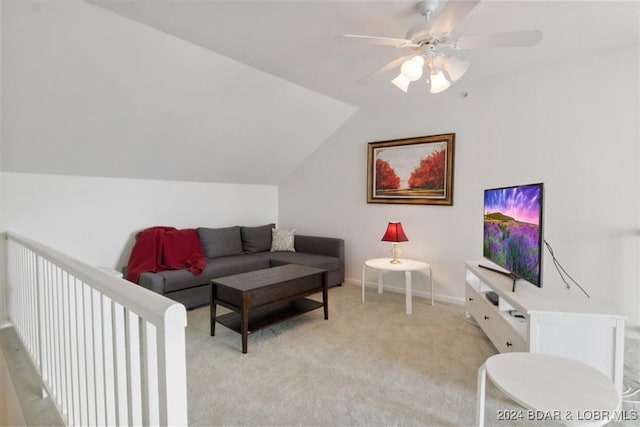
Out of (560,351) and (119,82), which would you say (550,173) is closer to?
(560,351)

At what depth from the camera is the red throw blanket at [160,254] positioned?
353cm

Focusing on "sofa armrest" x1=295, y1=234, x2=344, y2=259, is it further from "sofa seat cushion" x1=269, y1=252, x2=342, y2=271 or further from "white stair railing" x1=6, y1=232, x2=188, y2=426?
"white stair railing" x1=6, y1=232, x2=188, y2=426

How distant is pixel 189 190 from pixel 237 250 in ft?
3.39

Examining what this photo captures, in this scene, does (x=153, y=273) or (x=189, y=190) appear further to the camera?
(x=189, y=190)

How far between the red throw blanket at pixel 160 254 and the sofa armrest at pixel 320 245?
59.4 inches

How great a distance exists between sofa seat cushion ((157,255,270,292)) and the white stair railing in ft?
3.90

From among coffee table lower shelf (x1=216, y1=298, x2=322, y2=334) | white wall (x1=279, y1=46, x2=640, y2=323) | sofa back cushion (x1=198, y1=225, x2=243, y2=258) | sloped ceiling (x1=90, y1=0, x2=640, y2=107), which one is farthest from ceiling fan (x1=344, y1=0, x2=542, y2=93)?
sofa back cushion (x1=198, y1=225, x2=243, y2=258)

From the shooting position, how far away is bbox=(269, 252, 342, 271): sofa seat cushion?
4234mm

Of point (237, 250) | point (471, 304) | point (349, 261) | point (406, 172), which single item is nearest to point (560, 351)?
point (471, 304)

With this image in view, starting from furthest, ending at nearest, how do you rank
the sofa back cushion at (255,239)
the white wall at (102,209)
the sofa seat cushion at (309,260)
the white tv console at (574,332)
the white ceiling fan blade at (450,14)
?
the sofa back cushion at (255,239)
the sofa seat cushion at (309,260)
the white wall at (102,209)
the white tv console at (574,332)
the white ceiling fan blade at (450,14)

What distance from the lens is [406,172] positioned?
407cm

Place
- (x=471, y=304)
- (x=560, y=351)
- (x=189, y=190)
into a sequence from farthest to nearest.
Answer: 1. (x=189, y=190)
2. (x=471, y=304)
3. (x=560, y=351)

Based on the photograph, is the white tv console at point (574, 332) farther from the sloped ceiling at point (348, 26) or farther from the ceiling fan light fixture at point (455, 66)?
the sloped ceiling at point (348, 26)

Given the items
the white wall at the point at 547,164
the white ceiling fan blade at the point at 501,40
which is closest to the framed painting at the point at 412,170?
the white wall at the point at 547,164
